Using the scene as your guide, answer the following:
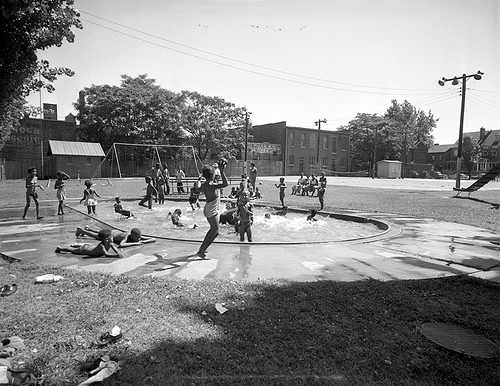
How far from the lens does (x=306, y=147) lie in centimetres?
6000

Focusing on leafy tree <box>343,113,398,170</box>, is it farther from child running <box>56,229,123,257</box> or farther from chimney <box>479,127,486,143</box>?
child running <box>56,229,123,257</box>

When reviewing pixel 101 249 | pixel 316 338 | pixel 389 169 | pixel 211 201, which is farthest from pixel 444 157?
pixel 316 338

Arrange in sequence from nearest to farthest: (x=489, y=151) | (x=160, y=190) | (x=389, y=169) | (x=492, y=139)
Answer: (x=160, y=190) < (x=389, y=169) < (x=489, y=151) < (x=492, y=139)

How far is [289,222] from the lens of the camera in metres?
12.6

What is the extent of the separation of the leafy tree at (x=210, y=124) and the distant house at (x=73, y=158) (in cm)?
1247

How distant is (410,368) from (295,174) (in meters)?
56.0

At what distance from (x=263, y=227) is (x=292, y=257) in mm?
4461

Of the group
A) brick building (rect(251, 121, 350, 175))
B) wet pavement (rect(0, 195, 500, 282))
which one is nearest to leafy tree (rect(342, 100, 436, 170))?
brick building (rect(251, 121, 350, 175))

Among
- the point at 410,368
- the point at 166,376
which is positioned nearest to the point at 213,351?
the point at 166,376

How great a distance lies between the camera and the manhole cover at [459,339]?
3.50m

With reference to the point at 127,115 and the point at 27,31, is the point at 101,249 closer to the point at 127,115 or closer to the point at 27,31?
the point at 27,31

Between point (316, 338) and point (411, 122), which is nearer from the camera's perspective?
point (316, 338)

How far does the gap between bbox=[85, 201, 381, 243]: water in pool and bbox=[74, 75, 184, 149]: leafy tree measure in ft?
102

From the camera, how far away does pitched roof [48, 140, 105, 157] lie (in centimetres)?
3825
